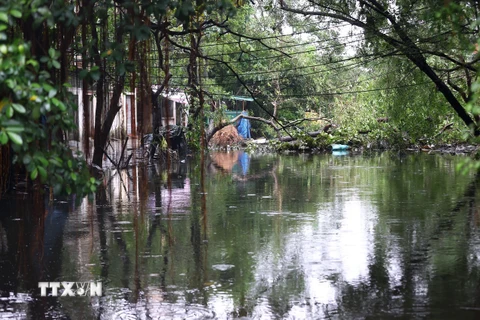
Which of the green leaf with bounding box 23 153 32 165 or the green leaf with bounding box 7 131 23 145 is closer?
the green leaf with bounding box 7 131 23 145

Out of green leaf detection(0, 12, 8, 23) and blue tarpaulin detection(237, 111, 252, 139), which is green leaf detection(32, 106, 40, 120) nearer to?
green leaf detection(0, 12, 8, 23)

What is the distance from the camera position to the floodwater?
6738 millimetres

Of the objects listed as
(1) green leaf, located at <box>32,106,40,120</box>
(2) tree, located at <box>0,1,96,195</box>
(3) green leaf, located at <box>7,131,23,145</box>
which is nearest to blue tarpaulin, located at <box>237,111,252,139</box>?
(2) tree, located at <box>0,1,96,195</box>

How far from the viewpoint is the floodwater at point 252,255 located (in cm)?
674

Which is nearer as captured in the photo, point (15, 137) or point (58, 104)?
point (15, 137)

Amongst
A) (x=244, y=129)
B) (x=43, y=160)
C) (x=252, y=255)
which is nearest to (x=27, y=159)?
(x=43, y=160)

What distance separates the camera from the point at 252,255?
30.0 feet

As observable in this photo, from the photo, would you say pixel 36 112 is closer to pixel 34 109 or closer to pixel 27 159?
pixel 34 109

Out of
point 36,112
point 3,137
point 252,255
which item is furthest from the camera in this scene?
point 252,255

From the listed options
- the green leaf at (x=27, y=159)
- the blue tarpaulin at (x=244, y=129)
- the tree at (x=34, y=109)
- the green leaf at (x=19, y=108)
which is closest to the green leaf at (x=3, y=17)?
the tree at (x=34, y=109)

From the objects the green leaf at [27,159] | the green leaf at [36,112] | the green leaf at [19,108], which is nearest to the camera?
the green leaf at [19,108]

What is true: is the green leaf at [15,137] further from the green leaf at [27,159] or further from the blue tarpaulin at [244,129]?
the blue tarpaulin at [244,129]

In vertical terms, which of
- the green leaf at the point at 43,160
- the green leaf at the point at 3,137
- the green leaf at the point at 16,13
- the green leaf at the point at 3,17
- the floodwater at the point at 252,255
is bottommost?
the floodwater at the point at 252,255

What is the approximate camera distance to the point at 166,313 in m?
Result: 6.50
